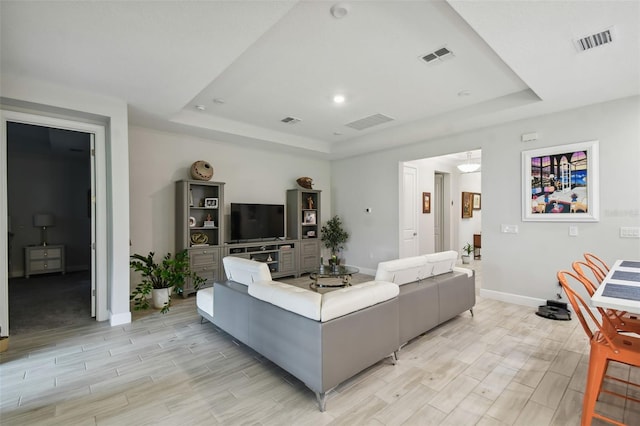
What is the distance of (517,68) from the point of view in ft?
9.16

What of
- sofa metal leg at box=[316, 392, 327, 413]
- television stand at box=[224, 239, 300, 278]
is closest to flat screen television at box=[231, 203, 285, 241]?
television stand at box=[224, 239, 300, 278]

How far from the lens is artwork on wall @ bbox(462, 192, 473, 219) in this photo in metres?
8.16

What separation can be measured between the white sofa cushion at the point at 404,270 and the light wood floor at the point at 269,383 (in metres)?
0.67

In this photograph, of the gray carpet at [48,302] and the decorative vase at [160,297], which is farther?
the decorative vase at [160,297]

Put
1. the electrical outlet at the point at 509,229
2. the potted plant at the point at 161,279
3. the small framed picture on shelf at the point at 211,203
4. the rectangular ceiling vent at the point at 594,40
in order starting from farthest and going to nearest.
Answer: the small framed picture on shelf at the point at 211,203, the electrical outlet at the point at 509,229, the potted plant at the point at 161,279, the rectangular ceiling vent at the point at 594,40

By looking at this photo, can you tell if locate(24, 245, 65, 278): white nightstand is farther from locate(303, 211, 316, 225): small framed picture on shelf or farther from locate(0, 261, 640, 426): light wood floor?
locate(303, 211, 316, 225): small framed picture on shelf

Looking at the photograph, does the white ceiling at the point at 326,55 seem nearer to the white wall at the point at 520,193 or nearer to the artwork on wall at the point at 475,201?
the white wall at the point at 520,193

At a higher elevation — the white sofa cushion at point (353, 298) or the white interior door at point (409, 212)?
the white interior door at point (409, 212)

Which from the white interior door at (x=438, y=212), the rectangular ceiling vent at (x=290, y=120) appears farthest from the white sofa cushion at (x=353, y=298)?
the white interior door at (x=438, y=212)

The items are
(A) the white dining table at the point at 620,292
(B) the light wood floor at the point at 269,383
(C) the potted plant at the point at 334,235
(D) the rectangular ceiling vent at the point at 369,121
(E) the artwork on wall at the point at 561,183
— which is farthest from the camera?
(C) the potted plant at the point at 334,235

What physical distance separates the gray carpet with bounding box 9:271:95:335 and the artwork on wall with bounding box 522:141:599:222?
614cm

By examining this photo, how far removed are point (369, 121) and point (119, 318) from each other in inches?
177

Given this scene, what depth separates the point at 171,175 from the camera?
16.5 ft

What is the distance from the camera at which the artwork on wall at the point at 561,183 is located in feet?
12.0
